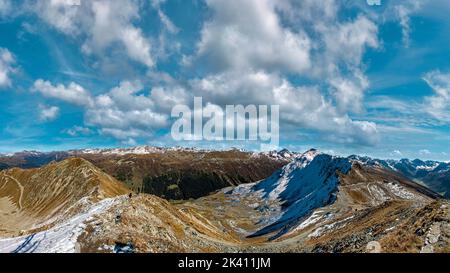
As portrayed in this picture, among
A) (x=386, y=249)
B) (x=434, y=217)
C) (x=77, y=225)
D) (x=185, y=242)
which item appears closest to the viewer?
(x=386, y=249)

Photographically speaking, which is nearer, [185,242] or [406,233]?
[406,233]

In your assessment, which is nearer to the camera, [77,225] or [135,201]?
[77,225]

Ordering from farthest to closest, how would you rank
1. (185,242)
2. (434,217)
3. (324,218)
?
(324,218), (185,242), (434,217)

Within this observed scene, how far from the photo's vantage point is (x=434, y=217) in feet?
174

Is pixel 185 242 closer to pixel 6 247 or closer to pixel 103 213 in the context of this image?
pixel 103 213

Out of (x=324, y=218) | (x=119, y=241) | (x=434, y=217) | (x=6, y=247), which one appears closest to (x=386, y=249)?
(x=434, y=217)

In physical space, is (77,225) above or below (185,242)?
above
